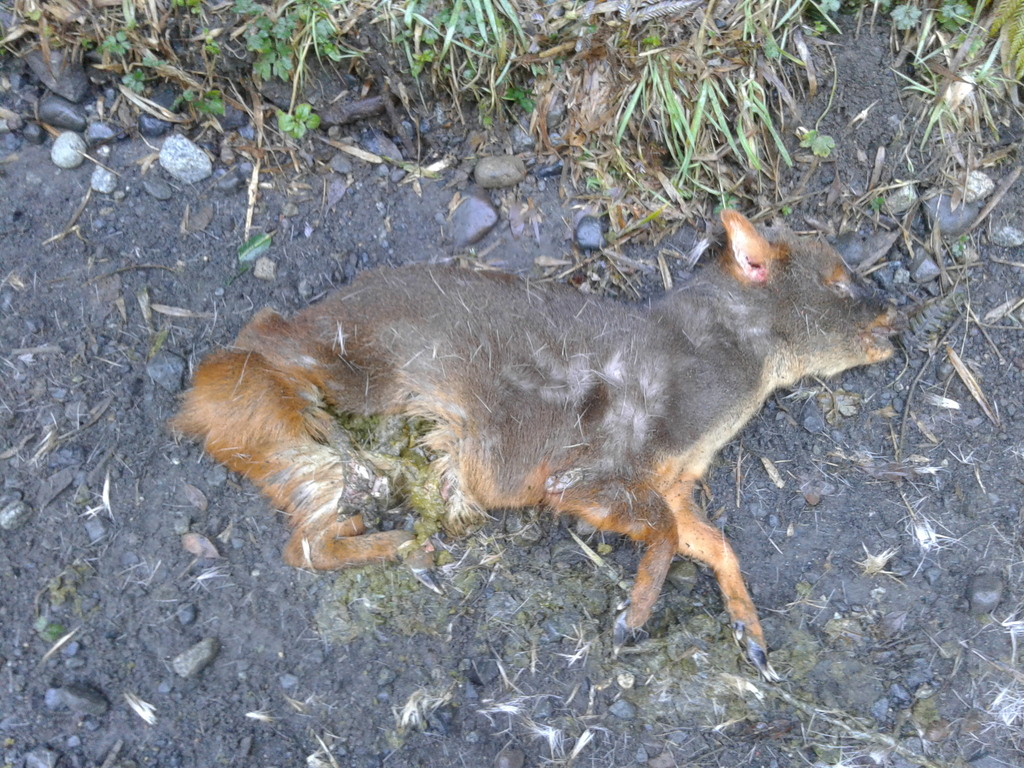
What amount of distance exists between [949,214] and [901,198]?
25 centimetres

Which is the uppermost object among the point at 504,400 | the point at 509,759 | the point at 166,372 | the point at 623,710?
the point at 504,400

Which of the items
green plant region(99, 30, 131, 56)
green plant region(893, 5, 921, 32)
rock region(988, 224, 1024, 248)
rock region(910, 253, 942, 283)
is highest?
green plant region(893, 5, 921, 32)

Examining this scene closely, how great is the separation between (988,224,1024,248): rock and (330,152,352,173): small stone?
133 inches

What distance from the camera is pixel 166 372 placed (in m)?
3.81

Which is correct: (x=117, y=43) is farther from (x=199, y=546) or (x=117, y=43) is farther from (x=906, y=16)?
(x=906, y=16)

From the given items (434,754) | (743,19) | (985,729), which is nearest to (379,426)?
(434,754)

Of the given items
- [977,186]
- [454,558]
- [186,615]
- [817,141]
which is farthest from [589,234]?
[186,615]

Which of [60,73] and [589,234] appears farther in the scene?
[589,234]

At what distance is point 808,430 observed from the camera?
4.14 m

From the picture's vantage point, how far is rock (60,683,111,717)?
11.1 feet

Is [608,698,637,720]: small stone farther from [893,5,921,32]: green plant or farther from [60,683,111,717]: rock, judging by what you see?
[893,5,921,32]: green plant

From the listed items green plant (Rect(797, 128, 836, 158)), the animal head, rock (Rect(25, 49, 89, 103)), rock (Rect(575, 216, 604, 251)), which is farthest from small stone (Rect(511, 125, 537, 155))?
rock (Rect(25, 49, 89, 103))

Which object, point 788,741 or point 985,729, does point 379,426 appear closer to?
point 788,741

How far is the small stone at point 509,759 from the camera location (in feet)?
11.2
